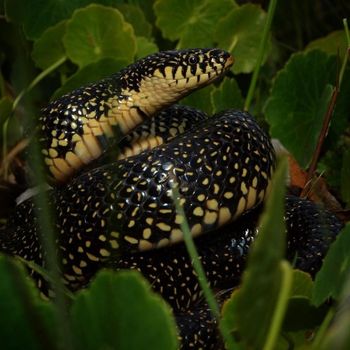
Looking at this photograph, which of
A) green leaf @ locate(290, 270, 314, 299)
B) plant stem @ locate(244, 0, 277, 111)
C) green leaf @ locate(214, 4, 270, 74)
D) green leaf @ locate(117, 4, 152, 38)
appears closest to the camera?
green leaf @ locate(290, 270, 314, 299)

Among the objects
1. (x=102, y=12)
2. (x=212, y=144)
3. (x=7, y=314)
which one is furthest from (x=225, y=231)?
(x=7, y=314)

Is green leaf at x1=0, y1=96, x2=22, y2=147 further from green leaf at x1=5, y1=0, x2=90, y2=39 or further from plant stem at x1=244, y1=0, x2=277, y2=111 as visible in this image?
plant stem at x1=244, y1=0, x2=277, y2=111

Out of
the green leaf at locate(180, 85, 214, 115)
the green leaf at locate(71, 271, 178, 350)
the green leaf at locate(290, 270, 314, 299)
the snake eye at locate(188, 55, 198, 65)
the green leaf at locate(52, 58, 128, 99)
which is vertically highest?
the green leaf at locate(52, 58, 128, 99)

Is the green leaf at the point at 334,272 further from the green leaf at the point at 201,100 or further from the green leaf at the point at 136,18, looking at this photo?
the green leaf at the point at 136,18

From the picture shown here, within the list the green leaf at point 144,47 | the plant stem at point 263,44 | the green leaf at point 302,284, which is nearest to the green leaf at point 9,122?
the green leaf at point 144,47

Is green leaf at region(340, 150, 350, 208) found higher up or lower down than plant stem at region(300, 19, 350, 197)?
lower down

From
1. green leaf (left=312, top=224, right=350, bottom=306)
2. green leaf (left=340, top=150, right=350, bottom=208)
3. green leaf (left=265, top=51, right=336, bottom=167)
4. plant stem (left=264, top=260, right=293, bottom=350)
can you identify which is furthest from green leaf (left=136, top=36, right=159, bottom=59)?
plant stem (left=264, top=260, right=293, bottom=350)

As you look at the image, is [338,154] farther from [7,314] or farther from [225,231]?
[7,314]
